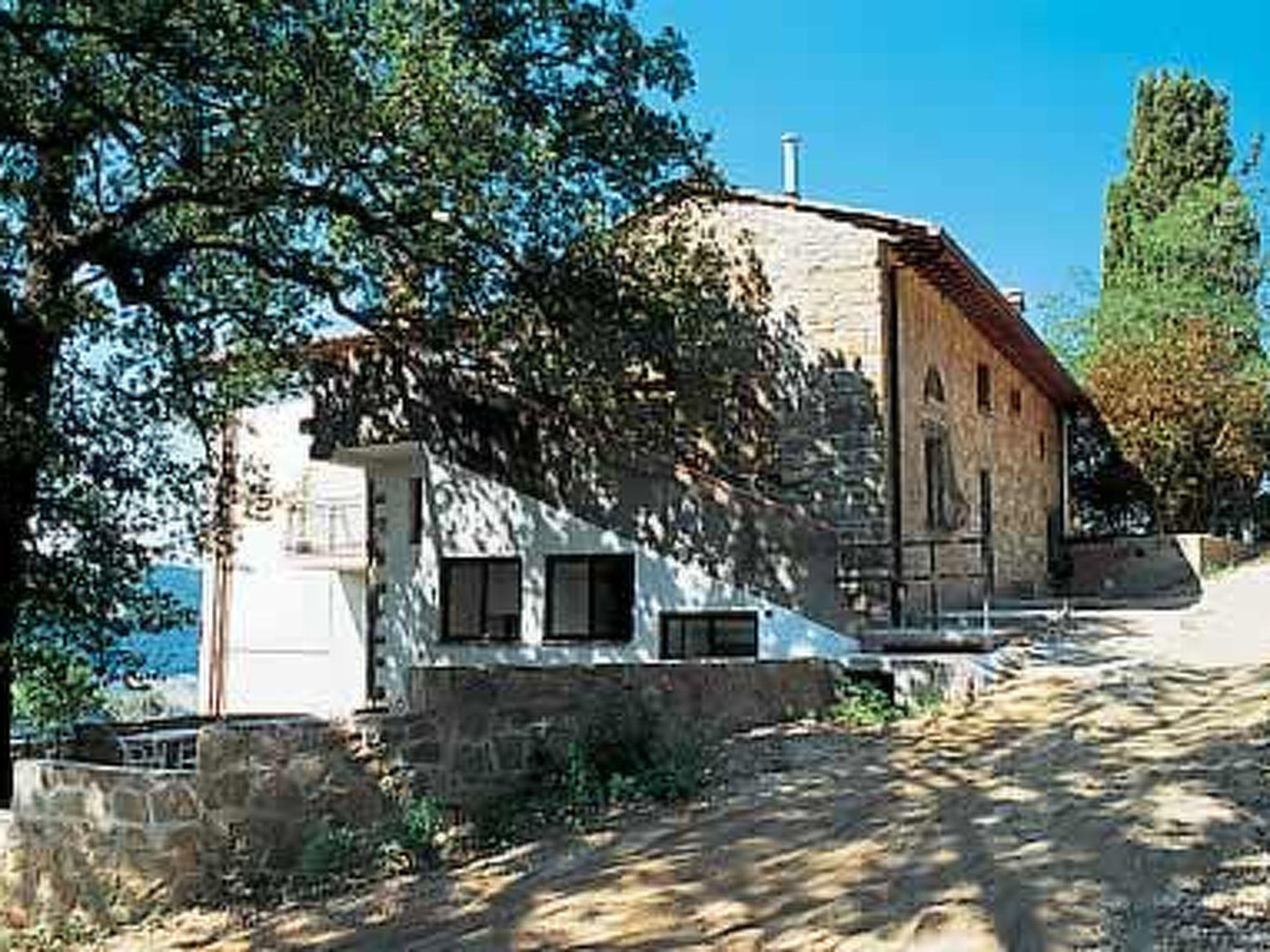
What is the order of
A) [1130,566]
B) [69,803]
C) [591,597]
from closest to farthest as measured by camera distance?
1. [69,803]
2. [591,597]
3. [1130,566]

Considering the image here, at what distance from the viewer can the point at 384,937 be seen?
780cm

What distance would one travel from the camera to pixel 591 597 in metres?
18.4

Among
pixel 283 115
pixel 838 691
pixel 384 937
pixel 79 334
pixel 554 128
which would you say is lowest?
pixel 384 937

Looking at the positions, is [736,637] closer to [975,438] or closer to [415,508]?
[415,508]

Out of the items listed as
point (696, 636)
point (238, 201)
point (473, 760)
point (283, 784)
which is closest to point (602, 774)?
point (473, 760)

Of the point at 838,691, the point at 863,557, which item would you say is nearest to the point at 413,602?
the point at 863,557

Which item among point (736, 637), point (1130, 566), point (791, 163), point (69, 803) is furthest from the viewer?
point (1130, 566)

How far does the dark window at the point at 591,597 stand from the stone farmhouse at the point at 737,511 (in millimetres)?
29

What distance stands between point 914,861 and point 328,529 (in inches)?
1031

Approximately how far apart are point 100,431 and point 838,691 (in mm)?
8028

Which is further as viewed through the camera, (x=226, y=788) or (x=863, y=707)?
(x=863, y=707)

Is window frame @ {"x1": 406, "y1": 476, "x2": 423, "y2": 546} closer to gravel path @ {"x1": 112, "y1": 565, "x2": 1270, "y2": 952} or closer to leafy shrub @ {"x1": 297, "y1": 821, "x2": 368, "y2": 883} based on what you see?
gravel path @ {"x1": 112, "y1": 565, "x2": 1270, "y2": 952}

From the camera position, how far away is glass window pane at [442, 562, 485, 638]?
19438mm

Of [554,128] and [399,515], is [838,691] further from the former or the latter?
[399,515]
